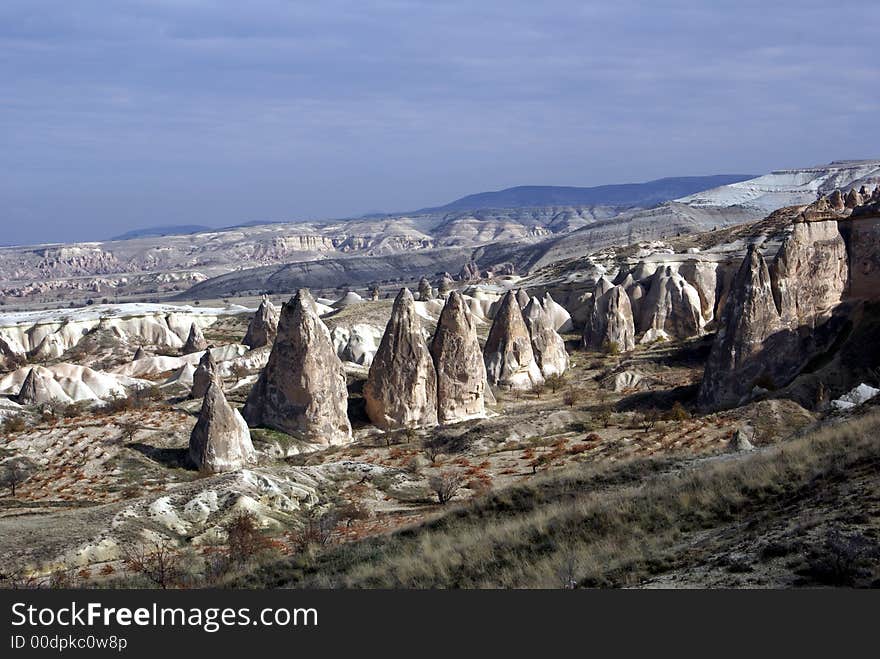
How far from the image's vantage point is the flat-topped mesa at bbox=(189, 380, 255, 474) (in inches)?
912

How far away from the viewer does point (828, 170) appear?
172 meters

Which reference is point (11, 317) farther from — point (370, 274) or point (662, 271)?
point (370, 274)

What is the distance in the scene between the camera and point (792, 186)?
176 meters

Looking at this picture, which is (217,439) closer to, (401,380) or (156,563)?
(401,380)

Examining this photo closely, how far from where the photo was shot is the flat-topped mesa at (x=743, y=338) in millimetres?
28266

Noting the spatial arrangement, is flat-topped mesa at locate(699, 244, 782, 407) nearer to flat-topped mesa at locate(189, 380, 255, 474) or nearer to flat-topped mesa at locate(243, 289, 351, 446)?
flat-topped mesa at locate(243, 289, 351, 446)

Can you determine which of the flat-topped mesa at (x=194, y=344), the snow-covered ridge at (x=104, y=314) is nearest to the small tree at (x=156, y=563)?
the flat-topped mesa at (x=194, y=344)

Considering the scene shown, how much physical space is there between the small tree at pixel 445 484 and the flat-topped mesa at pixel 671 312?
3049cm

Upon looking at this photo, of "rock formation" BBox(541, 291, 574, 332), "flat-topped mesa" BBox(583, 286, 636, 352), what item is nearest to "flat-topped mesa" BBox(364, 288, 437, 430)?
"flat-topped mesa" BBox(583, 286, 636, 352)

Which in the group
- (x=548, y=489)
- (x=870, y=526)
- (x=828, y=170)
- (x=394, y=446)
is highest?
(x=828, y=170)

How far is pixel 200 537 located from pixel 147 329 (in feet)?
188

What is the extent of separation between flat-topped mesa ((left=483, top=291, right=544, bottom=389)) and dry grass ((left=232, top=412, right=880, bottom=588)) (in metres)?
25.5

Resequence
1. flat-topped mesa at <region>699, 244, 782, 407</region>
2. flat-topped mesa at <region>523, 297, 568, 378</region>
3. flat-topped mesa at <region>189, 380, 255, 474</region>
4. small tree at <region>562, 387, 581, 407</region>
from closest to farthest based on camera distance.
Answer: flat-topped mesa at <region>189, 380, 255, 474</region>
flat-topped mesa at <region>699, 244, 782, 407</region>
small tree at <region>562, 387, 581, 407</region>
flat-topped mesa at <region>523, 297, 568, 378</region>

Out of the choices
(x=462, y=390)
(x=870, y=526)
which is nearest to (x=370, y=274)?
(x=462, y=390)
